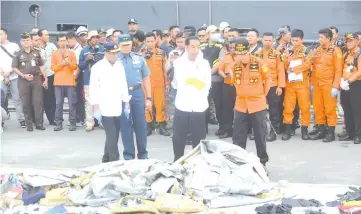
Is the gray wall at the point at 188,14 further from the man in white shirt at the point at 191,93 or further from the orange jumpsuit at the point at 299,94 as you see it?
the man in white shirt at the point at 191,93

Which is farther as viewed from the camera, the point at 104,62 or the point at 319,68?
the point at 319,68

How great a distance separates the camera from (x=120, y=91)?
7305 millimetres

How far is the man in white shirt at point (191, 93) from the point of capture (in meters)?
7.40

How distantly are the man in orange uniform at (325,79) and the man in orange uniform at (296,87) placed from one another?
0.27ft

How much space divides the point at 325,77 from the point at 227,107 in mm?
1581

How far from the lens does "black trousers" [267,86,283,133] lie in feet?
31.2

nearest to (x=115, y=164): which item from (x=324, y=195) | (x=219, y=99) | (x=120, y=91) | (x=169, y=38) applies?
(x=120, y=91)

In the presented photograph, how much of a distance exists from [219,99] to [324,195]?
12.7ft

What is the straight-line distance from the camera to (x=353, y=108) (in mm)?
9047

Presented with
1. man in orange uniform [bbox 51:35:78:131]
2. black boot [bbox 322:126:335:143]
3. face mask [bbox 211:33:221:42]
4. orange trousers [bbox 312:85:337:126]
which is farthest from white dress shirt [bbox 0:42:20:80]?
black boot [bbox 322:126:335:143]

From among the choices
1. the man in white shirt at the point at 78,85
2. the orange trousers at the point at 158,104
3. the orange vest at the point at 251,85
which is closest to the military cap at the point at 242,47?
the orange vest at the point at 251,85

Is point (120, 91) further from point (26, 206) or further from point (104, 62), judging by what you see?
point (26, 206)

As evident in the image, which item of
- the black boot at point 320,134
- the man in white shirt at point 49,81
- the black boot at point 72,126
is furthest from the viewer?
the man in white shirt at point 49,81

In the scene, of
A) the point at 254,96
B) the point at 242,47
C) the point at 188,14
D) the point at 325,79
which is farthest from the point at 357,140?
the point at 188,14
